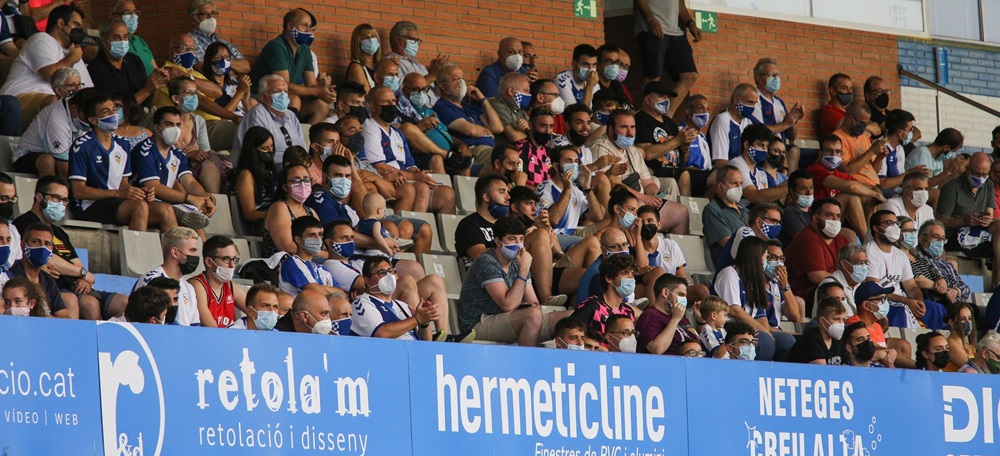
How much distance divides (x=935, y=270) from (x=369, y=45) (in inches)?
184

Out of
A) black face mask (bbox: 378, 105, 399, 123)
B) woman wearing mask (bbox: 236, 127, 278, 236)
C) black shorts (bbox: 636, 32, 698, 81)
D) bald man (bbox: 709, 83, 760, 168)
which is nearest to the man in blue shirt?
woman wearing mask (bbox: 236, 127, 278, 236)

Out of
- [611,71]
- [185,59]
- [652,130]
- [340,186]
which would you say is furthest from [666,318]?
[611,71]

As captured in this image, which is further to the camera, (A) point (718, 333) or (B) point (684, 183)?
(B) point (684, 183)

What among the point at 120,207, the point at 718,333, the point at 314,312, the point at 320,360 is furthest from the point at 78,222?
the point at 718,333

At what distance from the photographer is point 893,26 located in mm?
17438

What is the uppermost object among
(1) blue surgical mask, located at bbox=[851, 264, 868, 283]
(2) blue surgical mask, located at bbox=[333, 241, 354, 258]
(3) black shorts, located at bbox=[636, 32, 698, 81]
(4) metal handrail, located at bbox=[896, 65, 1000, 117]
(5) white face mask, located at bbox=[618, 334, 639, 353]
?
(4) metal handrail, located at bbox=[896, 65, 1000, 117]

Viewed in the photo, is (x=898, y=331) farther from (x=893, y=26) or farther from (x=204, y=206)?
(x=893, y=26)

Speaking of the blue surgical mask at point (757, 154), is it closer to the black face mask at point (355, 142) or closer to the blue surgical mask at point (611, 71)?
the blue surgical mask at point (611, 71)

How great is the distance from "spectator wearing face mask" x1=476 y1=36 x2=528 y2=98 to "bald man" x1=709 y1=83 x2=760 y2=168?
1.79m

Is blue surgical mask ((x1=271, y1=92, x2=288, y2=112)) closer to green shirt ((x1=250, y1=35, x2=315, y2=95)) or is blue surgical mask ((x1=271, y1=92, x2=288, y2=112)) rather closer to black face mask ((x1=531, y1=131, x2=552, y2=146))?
green shirt ((x1=250, y1=35, x2=315, y2=95))

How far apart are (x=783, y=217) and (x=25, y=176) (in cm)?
580

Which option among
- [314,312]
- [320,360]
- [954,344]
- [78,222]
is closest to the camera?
[320,360]

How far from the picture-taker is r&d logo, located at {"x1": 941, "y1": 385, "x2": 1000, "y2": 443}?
1013 cm

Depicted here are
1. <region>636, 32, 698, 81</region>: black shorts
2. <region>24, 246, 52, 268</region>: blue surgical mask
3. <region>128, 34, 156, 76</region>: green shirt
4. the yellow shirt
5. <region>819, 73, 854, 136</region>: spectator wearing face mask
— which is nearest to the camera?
<region>24, 246, 52, 268</region>: blue surgical mask
